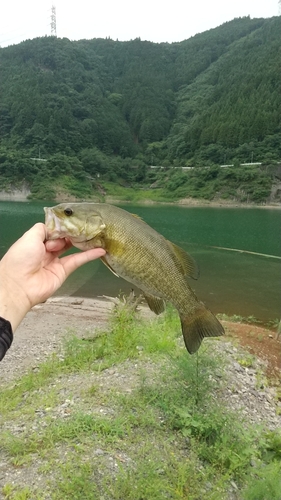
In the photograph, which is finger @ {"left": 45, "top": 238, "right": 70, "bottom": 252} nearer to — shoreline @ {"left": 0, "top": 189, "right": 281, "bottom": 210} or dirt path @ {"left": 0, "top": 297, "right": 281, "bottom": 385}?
dirt path @ {"left": 0, "top": 297, "right": 281, "bottom": 385}

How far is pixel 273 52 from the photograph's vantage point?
12375cm

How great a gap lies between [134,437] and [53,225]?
3.38 meters

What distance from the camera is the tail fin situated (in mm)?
2475

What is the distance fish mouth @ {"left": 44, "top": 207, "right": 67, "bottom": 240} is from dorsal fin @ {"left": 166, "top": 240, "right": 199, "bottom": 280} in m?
0.68

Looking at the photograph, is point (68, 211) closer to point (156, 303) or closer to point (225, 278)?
point (156, 303)

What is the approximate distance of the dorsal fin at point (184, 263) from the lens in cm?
251

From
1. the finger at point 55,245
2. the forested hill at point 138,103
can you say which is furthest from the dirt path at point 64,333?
the forested hill at point 138,103

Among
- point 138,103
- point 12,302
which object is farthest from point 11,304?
point 138,103

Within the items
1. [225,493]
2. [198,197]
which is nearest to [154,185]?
[198,197]

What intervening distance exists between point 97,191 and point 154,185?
16817 mm

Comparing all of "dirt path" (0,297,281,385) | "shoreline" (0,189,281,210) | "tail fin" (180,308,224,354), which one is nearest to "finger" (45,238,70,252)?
"tail fin" (180,308,224,354)

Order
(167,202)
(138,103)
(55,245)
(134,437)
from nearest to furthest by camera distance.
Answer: (55,245), (134,437), (167,202), (138,103)

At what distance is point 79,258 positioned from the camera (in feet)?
8.18

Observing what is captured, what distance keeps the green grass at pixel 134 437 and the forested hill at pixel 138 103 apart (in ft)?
244
